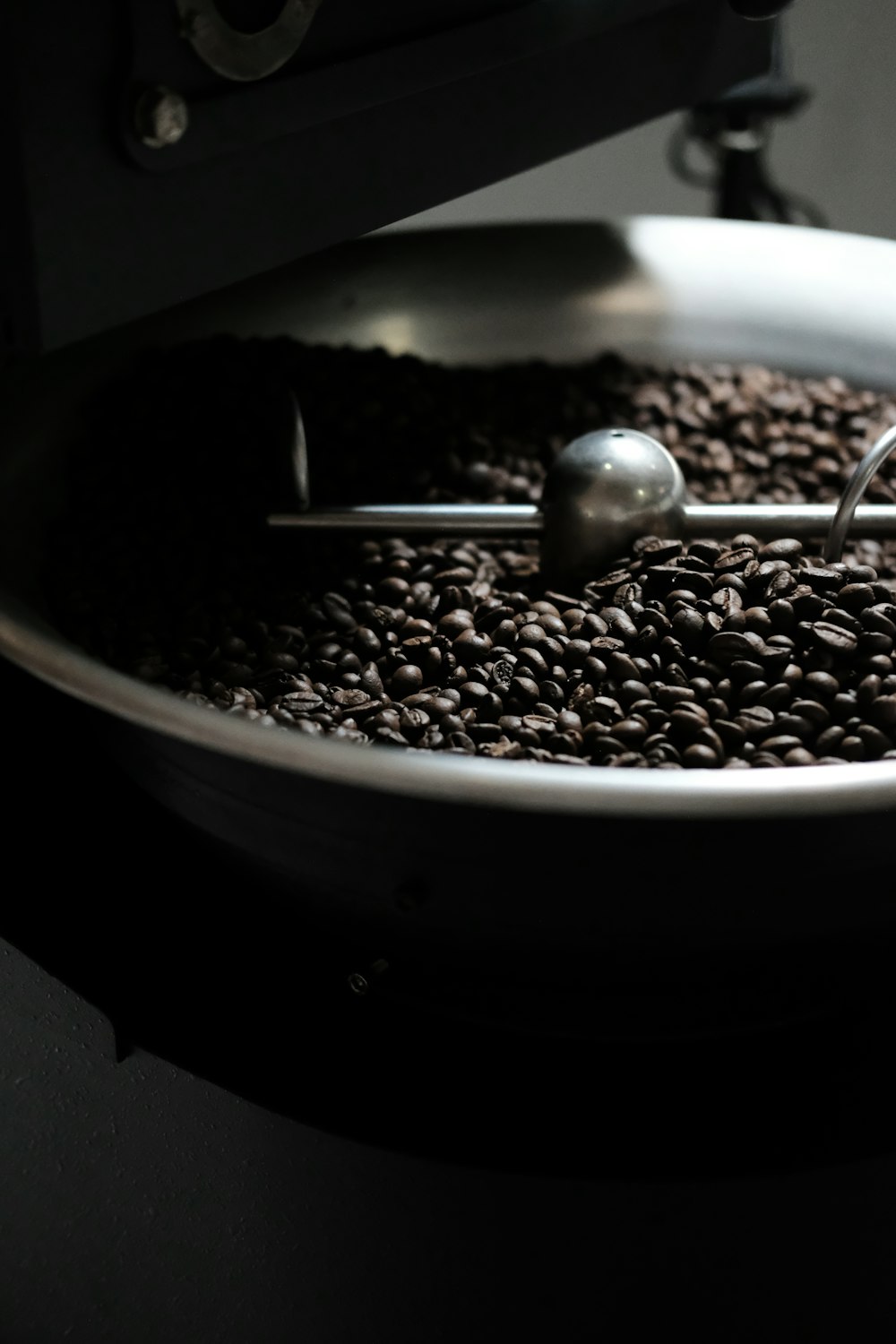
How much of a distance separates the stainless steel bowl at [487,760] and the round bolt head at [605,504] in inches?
11.6

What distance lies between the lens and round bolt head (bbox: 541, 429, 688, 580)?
97 cm

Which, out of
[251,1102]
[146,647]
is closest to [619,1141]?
[251,1102]

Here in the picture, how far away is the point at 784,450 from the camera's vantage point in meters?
1.15

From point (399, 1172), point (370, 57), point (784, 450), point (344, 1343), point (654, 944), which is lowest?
point (344, 1343)

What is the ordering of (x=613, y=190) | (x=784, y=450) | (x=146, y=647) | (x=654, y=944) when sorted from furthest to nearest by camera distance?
(x=613, y=190)
(x=784, y=450)
(x=146, y=647)
(x=654, y=944)

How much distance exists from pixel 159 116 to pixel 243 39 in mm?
71

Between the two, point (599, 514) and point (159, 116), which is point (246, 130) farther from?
point (599, 514)

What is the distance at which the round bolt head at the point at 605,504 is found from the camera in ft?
3.17

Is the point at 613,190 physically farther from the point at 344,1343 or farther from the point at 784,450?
the point at 344,1343

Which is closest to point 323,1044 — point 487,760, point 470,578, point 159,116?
point 487,760

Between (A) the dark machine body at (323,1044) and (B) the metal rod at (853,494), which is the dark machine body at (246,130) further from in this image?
(B) the metal rod at (853,494)

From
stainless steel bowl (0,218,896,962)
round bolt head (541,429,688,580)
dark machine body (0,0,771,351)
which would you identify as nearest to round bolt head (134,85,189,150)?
A: dark machine body (0,0,771,351)

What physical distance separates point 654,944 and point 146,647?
404mm

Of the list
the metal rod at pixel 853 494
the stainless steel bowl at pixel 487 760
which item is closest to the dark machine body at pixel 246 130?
the stainless steel bowl at pixel 487 760
